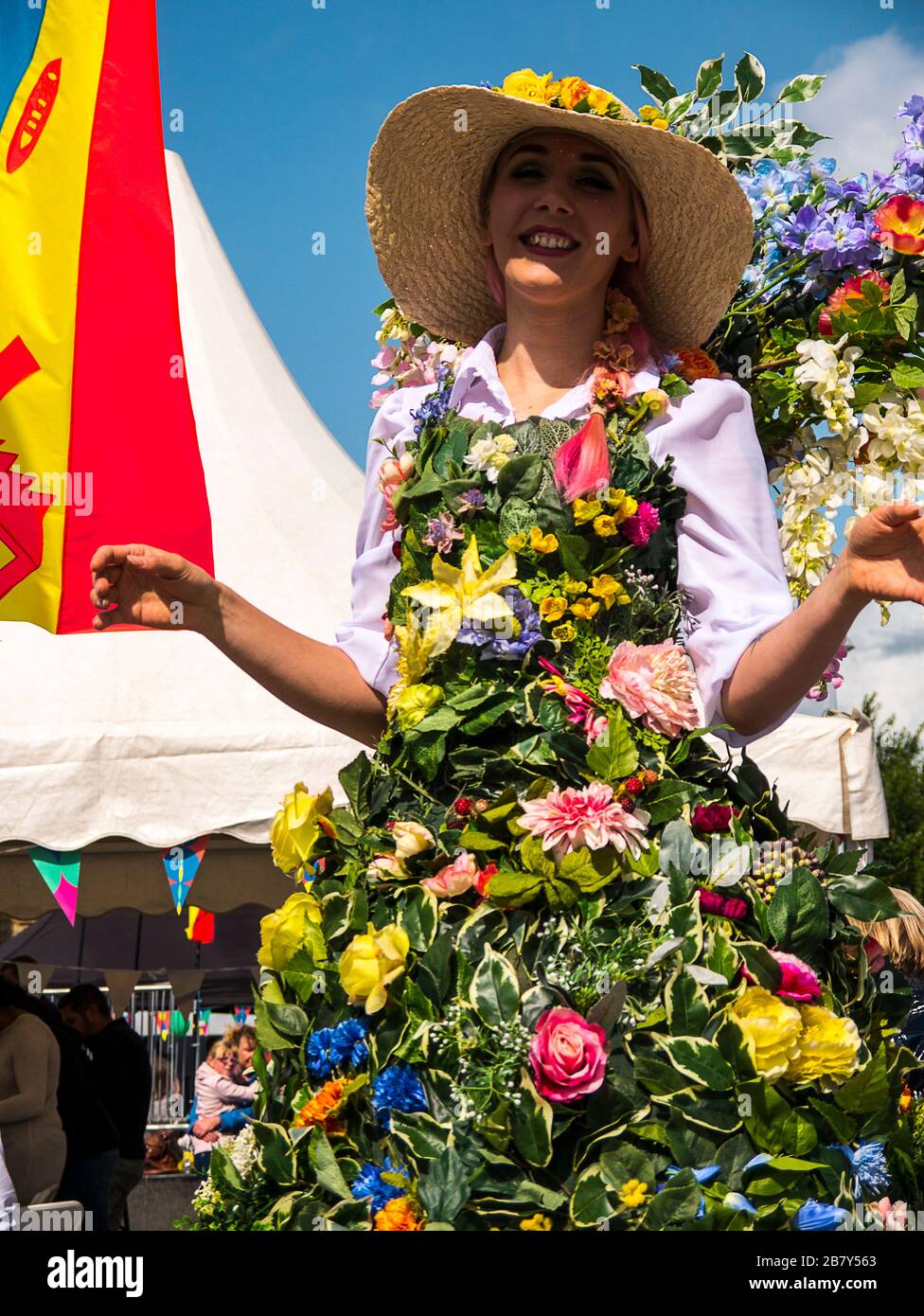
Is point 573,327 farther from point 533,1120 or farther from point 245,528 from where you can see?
point 245,528

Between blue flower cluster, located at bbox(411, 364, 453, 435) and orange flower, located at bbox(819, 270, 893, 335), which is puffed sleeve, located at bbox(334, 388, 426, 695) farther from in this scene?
orange flower, located at bbox(819, 270, 893, 335)

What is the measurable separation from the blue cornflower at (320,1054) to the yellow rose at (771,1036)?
17.5 inches

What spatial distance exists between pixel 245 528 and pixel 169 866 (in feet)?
4.19

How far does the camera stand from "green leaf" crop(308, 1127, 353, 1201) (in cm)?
143

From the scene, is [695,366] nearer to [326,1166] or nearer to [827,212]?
[827,212]

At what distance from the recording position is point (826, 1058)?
4.67 ft

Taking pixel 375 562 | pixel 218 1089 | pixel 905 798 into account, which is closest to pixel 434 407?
pixel 375 562

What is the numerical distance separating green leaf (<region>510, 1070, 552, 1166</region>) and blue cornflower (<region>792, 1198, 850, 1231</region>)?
247 mm

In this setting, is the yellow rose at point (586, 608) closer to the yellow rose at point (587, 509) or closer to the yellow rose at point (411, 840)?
the yellow rose at point (587, 509)

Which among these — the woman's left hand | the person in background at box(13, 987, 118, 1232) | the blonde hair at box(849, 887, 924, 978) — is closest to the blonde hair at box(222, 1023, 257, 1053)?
the person in background at box(13, 987, 118, 1232)

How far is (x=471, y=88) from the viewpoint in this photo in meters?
1.93

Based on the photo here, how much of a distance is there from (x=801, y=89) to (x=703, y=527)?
1.00 m
